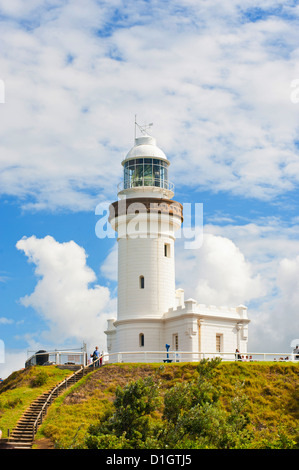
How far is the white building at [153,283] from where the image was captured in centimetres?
4319

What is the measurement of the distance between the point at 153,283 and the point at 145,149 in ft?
32.5

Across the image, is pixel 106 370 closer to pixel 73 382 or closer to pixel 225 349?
pixel 73 382

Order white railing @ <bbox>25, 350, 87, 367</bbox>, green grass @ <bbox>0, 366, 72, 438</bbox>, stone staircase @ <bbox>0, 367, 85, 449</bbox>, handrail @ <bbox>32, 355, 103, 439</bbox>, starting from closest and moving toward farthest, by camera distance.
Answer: stone staircase @ <bbox>0, 367, 85, 449</bbox>
handrail @ <bbox>32, 355, 103, 439</bbox>
green grass @ <bbox>0, 366, 72, 438</bbox>
white railing @ <bbox>25, 350, 87, 367</bbox>

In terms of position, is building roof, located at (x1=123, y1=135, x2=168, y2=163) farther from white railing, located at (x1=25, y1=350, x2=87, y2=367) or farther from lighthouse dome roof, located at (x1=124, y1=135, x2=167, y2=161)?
white railing, located at (x1=25, y1=350, x2=87, y2=367)

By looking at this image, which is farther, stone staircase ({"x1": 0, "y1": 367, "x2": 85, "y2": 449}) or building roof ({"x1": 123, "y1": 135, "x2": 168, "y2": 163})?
building roof ({"x1": 123, "y1": 135, "x2": 168, "y2": 163})

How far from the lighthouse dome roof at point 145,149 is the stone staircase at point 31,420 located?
56.1 feet

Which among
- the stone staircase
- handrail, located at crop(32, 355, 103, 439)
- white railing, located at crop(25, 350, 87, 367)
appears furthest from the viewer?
white railing, located at crop(25, 350, 87, 367)

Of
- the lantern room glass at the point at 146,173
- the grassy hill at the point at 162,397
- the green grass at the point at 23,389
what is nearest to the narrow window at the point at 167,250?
the lantern room glass at the point at 146,173

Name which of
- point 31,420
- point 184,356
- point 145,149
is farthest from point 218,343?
point 31,420

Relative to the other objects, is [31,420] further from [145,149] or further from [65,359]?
[145,149]

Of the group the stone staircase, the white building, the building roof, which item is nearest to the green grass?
the stone staircase

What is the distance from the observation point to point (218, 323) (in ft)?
144

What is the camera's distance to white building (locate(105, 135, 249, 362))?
142 ft
